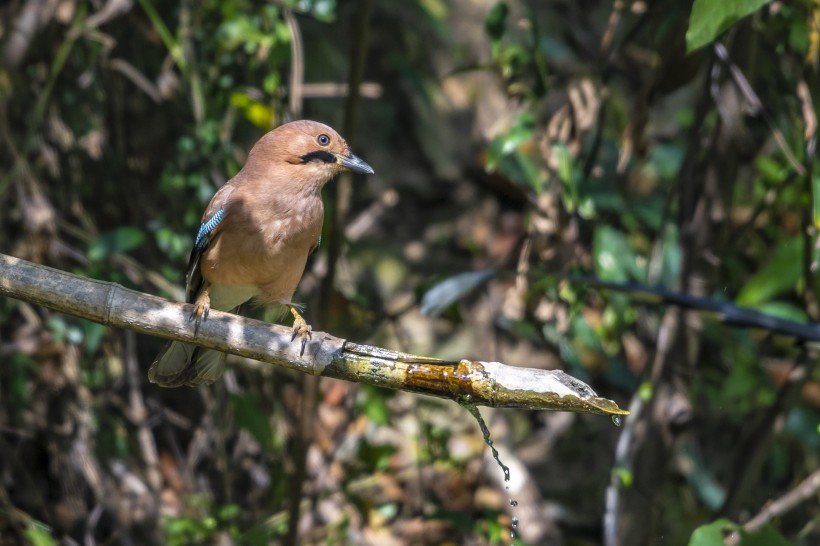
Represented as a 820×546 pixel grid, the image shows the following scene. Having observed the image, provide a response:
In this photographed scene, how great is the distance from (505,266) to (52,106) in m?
2.64

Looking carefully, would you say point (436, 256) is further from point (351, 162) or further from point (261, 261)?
point (261, 261)

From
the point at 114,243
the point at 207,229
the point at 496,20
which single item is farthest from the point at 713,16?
the point at 114,243

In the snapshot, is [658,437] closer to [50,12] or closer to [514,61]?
[514,61]

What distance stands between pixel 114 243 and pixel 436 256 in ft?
9.02

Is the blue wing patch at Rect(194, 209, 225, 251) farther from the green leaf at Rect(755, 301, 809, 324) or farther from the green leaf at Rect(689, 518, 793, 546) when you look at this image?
the green leaf at Rect(755, 301, 809, 324)

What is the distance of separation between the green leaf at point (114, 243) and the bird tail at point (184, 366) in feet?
2.74

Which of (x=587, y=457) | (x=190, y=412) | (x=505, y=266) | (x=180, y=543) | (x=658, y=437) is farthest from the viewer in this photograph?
(x=587, y=457)

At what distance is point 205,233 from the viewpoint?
4.41 meters

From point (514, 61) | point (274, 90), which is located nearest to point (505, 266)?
point (514, 61)

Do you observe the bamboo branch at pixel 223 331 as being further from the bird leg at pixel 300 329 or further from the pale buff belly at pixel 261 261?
the pale buff belly at pixel 261 261

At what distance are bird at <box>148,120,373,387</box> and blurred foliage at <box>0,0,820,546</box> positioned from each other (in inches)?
18.8

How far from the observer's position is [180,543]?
532 centimetres

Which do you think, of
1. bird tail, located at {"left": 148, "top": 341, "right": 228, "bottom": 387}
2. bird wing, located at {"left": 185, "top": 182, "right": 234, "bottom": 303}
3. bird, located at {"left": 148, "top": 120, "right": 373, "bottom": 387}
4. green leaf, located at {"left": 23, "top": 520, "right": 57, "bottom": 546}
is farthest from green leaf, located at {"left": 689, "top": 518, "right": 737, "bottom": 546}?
green leaf, located at {"left": 23, "top": 520, "right": 57, "bottom": 546}

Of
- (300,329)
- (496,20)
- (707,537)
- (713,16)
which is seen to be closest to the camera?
(713,16)
